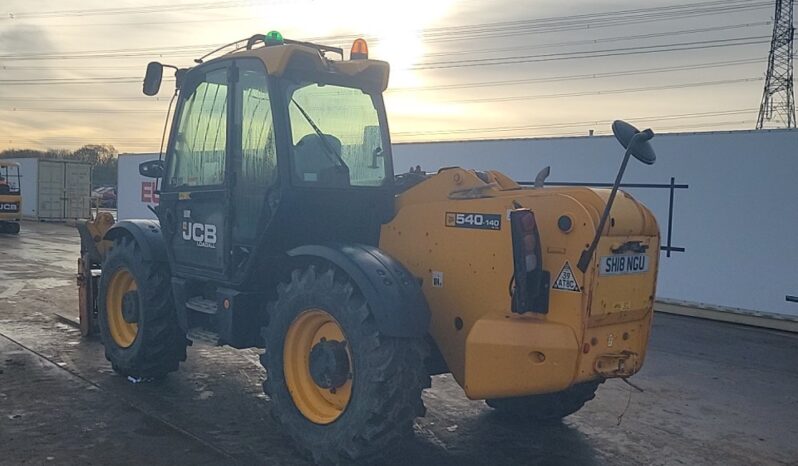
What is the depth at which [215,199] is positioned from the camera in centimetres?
568

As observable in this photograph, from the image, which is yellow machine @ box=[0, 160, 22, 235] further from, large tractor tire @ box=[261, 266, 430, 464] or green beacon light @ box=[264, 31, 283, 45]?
large tractor tire @ box=[261, 266, 430, 464]

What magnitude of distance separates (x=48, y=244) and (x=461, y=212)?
19306 millimetres

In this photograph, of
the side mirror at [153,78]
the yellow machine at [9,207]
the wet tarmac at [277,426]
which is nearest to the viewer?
the wet tarmac at [277,426]

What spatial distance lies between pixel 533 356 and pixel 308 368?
147cm

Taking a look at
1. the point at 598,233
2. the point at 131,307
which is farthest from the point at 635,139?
the point at 131,307

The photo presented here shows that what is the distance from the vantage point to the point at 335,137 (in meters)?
5.46

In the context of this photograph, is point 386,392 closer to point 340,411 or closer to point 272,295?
point 340,411

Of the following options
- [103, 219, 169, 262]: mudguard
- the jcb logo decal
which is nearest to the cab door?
the jcb logo decal

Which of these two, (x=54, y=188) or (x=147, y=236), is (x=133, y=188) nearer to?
(x=54, y=188)

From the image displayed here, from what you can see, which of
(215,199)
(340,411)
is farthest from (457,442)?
(215,199)

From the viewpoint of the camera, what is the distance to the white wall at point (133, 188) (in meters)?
22.1

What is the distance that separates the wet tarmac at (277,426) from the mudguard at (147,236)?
0.84 metres

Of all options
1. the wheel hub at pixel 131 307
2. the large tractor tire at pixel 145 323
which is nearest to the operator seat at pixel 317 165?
the large tractor tire at pixel 145 323

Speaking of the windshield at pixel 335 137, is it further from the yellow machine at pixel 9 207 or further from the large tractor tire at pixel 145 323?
the yellow machine at pixel 9 207
